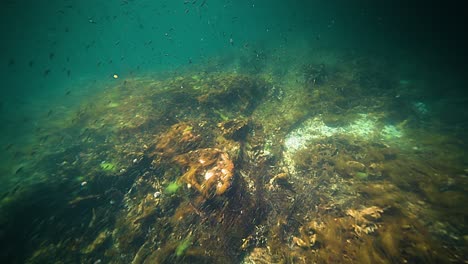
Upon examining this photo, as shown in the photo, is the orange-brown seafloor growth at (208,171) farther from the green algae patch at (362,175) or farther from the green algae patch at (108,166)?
the green algae patch at (362,175)

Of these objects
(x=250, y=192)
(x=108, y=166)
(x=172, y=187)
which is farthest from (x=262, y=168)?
(x=108, y=166)

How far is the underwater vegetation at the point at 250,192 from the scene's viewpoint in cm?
683

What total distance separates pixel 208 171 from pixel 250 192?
6.80 feet

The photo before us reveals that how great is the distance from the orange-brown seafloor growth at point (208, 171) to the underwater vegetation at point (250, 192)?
0.05 m

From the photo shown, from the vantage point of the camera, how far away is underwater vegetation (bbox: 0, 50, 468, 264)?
6828 millimetres

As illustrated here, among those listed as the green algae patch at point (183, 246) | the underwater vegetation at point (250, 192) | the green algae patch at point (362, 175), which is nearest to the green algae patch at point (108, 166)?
the underwater vegetation at point (250, 192)

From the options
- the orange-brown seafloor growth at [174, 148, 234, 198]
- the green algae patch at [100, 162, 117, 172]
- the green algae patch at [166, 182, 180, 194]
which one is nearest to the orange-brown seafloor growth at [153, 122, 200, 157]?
the orange-brown seafloor growth at [174, 148, 234, 198]

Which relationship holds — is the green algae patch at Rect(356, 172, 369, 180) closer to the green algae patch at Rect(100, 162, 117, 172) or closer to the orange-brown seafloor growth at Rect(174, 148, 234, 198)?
the orange-brown seafloor growth at Rect(174, 148, 234, 198)

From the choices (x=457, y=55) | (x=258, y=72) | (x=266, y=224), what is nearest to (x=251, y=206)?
(x=266, y=224)

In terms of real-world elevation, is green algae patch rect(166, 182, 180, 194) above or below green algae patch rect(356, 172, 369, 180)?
above

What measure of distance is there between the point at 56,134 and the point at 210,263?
1917 centimetres

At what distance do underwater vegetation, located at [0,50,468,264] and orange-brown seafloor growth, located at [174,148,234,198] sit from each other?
5 centimetres

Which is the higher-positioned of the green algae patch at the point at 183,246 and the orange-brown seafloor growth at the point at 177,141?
the orange-brown seafloor growth at the point at 177,141

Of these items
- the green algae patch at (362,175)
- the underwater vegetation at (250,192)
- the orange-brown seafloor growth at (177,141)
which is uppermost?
the orange-brown seafloor growth at (177,141)
